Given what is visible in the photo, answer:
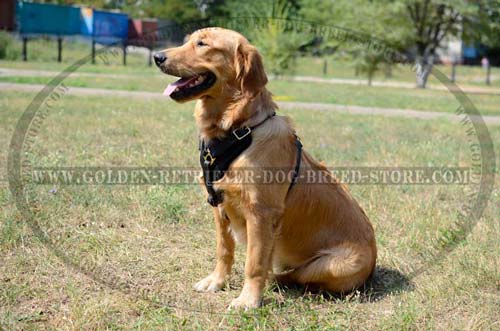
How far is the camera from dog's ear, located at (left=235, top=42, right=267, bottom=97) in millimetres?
3713

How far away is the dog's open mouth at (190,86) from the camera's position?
12.1 ft

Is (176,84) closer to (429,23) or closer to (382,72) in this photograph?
(429,23)

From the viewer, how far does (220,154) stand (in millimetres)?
3680

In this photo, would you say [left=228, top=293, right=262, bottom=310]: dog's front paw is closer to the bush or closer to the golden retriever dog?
the golden retriever dog

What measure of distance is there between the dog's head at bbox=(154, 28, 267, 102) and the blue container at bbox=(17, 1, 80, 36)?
2841 cm

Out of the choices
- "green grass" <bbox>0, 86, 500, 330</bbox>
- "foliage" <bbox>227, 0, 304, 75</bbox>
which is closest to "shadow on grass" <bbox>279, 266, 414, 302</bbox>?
"green grass" <bbox>0, 86, 500, 330</bbox>

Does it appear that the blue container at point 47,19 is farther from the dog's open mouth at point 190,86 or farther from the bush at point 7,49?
the dog's open mouth at point 190,86

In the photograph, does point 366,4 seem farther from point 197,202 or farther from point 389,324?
point 389,324

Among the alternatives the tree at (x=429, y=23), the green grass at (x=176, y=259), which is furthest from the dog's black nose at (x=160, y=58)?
the tree at (x=429, y=23)

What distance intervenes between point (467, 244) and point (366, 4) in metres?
26.8

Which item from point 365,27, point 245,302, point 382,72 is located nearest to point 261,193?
point 245,302

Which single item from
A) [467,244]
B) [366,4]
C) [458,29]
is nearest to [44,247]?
[467,244]

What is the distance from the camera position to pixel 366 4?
2975 cm

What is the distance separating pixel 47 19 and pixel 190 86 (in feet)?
104
